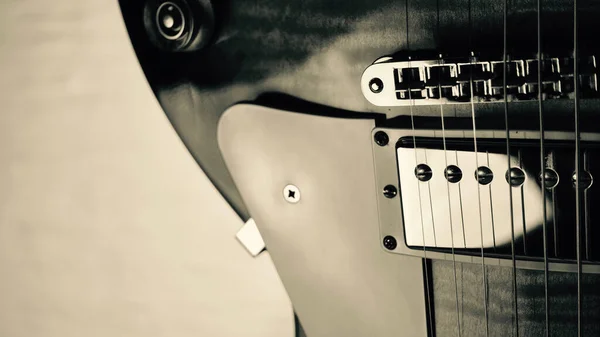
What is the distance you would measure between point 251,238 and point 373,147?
20 centimetres

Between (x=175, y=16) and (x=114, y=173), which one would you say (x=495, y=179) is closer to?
(x=175, y=16)

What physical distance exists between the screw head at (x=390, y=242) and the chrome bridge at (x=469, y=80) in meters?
0.13

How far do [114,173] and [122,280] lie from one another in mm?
175

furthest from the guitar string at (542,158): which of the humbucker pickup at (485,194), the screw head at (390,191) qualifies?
the screw head at (390,191)

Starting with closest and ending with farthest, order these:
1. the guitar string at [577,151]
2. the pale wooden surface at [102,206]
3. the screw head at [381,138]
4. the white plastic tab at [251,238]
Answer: the guitar string at [577,151] < the screw head at [381,138] < the white plastic tab at [251,238] < the pale wooden surface at [102,206]

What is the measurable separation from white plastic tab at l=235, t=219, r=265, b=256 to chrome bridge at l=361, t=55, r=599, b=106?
0.21 metres

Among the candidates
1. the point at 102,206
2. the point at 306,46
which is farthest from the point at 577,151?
the point at 102,206

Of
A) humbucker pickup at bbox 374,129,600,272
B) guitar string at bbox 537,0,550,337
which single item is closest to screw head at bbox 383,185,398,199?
humbucker pickup at bbox 374,129,600,272

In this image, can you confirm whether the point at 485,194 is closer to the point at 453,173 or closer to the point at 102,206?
the point at 453,173

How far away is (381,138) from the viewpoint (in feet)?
1.98

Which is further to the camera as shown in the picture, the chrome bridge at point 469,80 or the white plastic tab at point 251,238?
the white plastic tab at point 251,238

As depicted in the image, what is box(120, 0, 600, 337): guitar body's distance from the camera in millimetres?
549

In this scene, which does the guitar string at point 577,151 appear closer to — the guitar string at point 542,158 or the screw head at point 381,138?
the guitar string at point 542,158

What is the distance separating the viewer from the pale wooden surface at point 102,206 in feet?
3.10
